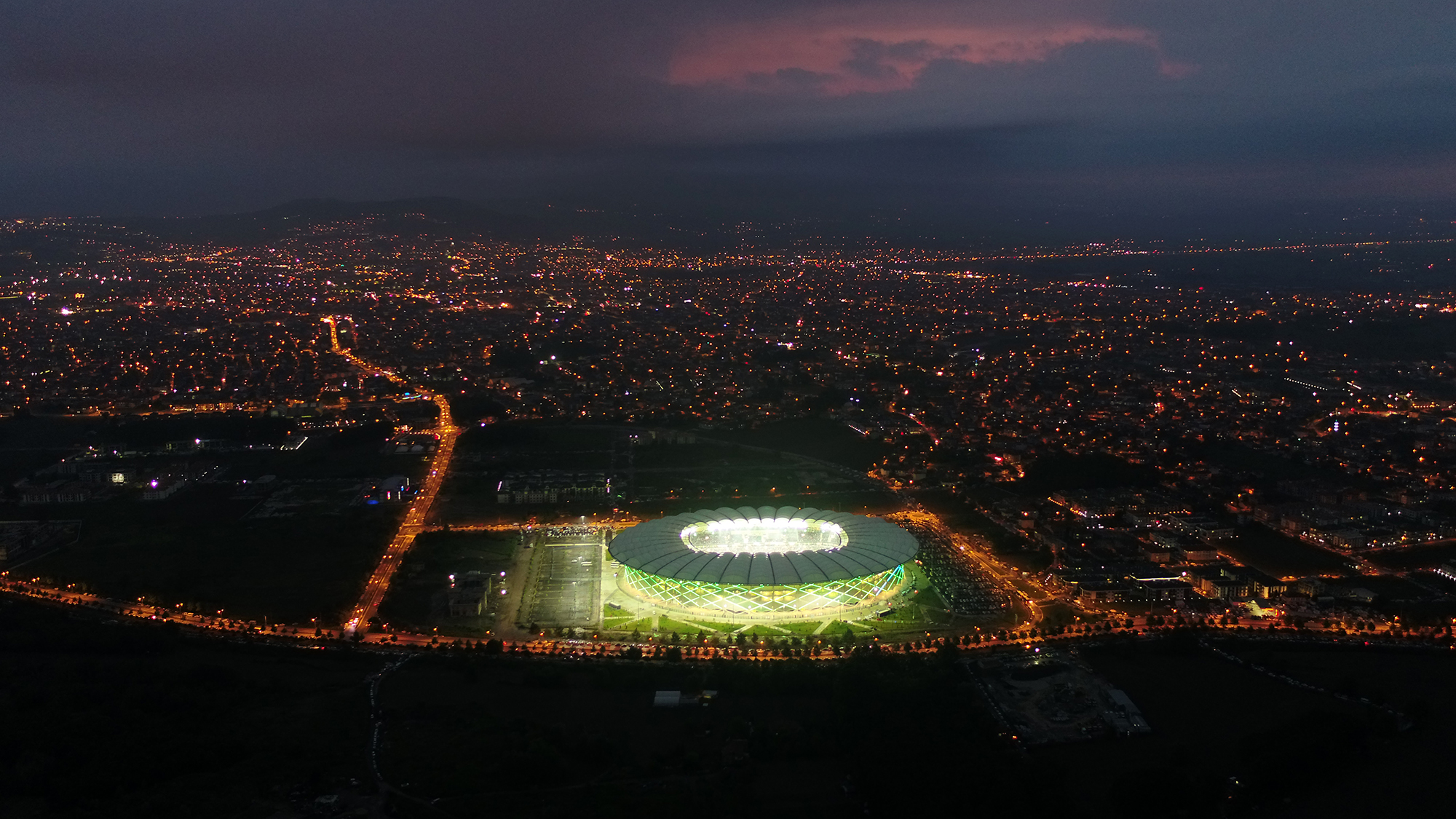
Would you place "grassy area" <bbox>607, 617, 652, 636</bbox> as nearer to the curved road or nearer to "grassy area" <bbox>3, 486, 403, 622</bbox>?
the curved road

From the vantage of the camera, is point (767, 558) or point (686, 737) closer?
A: point (686, 737)

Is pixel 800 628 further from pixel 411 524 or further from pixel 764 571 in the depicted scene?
pixel 411 524

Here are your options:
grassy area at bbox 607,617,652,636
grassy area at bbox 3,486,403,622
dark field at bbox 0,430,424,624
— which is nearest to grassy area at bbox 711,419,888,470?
dark field at bbox 0,430,424,624

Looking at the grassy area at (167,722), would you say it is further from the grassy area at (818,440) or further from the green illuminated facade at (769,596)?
the grassy area at (818,440)

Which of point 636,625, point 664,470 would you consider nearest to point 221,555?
point 636,625

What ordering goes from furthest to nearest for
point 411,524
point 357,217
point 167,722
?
1. point 357,217
2. point 411,524
3. point 167,722

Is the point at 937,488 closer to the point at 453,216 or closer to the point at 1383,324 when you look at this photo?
the point at 1383,324

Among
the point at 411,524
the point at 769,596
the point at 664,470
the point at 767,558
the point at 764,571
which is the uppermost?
the point at 767,558

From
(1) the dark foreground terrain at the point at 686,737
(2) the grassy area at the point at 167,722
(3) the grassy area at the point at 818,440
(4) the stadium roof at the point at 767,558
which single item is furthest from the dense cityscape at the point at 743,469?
(2) the grassy area at the point at 167,722
